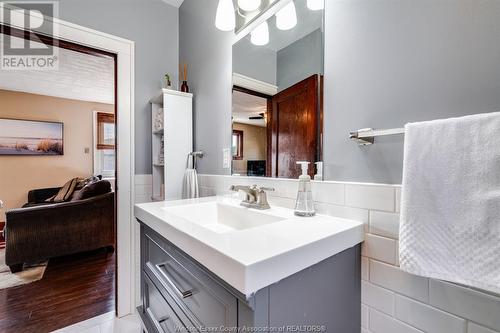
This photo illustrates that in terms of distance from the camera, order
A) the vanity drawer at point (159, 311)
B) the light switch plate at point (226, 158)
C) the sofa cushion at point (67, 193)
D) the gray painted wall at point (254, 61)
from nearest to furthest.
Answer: the vanity drawer at point (159, 311), the gray painted wall at point (254, 61), the light switch plate at point (226, 158), the sofa cushion at point (67, 193)

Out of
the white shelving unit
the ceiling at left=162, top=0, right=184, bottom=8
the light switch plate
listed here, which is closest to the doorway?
the white shelving unit

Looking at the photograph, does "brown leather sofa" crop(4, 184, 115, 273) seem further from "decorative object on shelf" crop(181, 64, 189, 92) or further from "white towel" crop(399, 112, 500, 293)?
"white towel" crop(399, 112, 500, 293)

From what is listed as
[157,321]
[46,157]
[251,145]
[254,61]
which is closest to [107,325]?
[157,321]

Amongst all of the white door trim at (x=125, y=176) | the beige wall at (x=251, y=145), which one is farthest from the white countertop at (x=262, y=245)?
the white door trim at (x=125, y=176)

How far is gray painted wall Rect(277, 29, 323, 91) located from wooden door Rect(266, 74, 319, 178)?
0.10 ft

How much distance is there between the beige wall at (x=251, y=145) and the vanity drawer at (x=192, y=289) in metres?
0.59

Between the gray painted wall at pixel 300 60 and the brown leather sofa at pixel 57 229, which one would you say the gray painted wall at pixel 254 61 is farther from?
the brown leather sofa at pixel 57 229

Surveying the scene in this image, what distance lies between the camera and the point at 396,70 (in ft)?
2.22

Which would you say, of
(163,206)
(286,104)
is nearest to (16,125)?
(163,206)

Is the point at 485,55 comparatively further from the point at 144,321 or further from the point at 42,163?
the point at 42,163

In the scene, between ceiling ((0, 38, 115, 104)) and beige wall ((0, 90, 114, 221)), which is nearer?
ceiling ((0, 38, 115, 104))

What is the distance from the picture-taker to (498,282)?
439mm

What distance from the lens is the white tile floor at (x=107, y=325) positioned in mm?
1478

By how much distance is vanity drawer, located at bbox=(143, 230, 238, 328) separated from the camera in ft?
1.74
